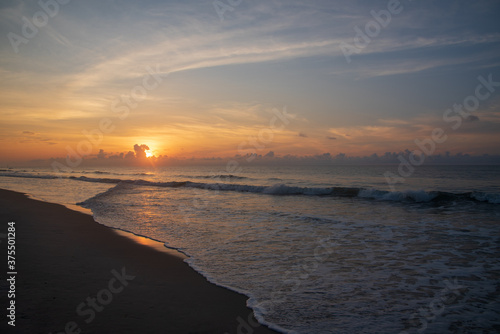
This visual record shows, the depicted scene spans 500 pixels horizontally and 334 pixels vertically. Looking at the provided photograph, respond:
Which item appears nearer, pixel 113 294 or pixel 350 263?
pixel 113 294

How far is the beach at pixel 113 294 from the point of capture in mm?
4355

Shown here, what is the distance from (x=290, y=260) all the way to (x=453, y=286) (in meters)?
3.55

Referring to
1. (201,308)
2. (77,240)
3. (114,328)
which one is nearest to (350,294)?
(201,308)

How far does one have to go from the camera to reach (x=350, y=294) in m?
5.75

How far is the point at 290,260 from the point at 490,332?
426 centimetres

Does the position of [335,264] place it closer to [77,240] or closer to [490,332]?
[490,332]

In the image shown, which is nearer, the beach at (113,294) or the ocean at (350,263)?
the beach at (113,294)

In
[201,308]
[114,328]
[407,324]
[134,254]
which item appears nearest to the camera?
[114,328]

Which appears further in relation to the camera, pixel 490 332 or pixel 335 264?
pixel 335 264

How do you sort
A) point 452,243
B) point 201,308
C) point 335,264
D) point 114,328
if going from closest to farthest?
1. point 114,328
2. point 201,308
3. point 335,264
4. point 452,243

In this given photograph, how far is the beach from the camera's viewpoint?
14.3ft

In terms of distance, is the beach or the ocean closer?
the beach

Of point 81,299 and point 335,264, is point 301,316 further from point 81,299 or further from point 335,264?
point 81,299

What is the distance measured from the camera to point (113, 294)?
216 inches
